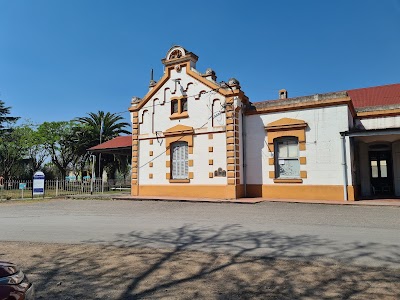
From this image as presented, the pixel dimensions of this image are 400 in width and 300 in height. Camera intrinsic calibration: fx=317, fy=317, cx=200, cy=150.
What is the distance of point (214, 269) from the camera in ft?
16.3

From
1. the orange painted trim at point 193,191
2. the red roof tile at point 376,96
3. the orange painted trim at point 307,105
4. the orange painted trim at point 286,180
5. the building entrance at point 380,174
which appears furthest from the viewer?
the red roof tile at point 376,96

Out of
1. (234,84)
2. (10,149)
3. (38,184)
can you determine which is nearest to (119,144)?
(38,184)

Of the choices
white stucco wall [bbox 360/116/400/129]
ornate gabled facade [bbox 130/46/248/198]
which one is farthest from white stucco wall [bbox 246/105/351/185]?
white stucco wall [bbox 360/116/400/129]

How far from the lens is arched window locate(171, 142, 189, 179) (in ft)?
59.2

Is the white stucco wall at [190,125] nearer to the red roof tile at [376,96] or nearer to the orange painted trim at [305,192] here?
the orange painted trim at [305,192]

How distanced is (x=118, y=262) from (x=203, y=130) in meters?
12.4

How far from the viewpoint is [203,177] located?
17.2m

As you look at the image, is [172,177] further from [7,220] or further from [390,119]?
[390,119]

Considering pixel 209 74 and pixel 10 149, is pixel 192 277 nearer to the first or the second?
pixel 209 74

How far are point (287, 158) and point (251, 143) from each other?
207 cm

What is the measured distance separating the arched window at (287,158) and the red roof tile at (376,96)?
7296 mm

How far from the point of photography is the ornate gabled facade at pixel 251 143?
15.1m

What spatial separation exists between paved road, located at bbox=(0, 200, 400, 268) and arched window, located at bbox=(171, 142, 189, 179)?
568 centimetres

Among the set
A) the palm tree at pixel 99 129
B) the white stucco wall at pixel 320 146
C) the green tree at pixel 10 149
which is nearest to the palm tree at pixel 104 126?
the palm tree at pixel 99 129
